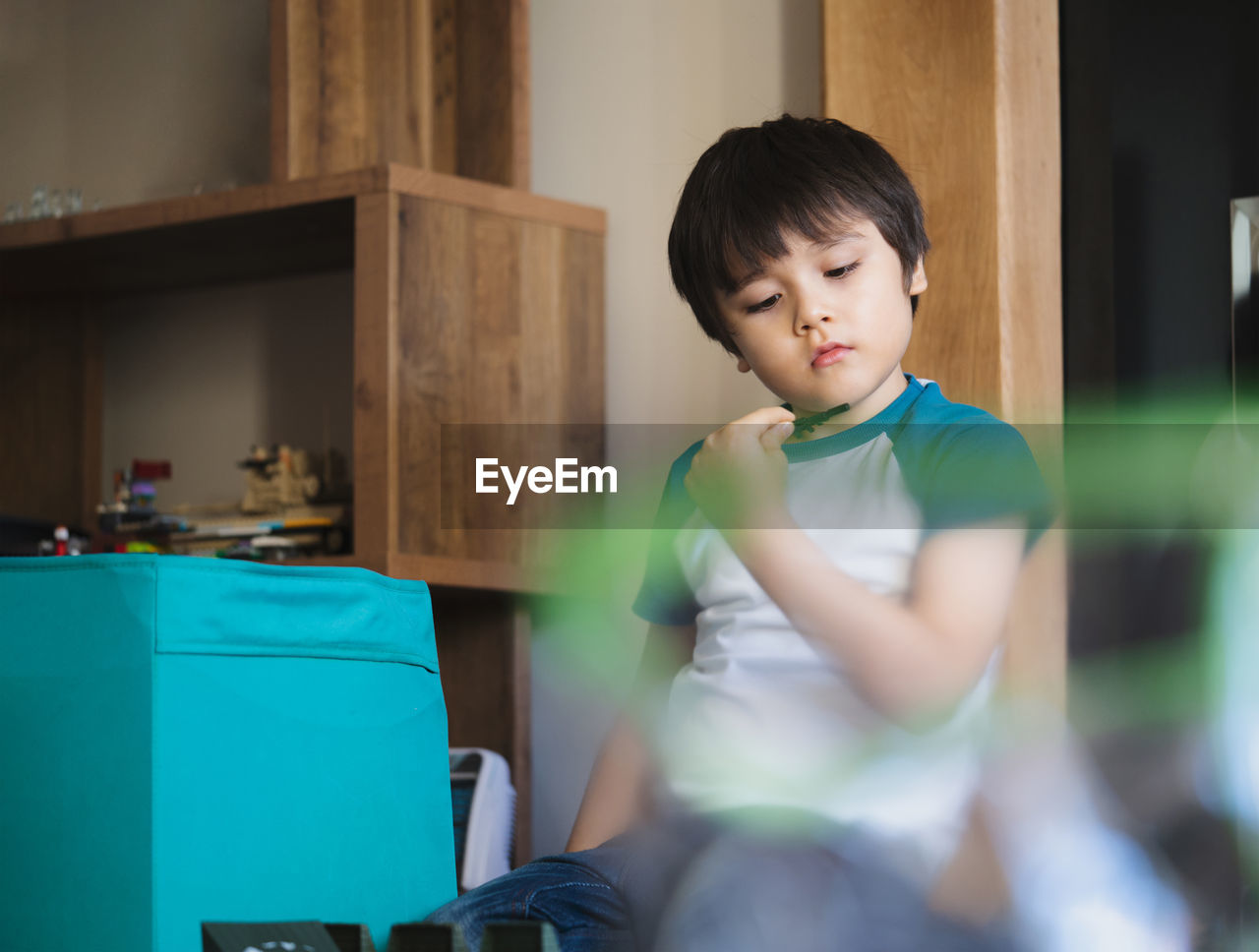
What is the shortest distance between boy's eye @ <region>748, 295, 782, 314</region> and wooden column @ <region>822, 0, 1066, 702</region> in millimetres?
663

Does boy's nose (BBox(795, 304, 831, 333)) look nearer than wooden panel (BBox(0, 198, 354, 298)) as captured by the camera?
Yes

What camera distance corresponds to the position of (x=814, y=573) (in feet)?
1.67

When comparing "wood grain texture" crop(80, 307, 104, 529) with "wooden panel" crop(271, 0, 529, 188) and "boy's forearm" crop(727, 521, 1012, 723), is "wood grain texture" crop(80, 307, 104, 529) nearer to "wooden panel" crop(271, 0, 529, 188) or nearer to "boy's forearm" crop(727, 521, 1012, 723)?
"wooden panel" crop(271, 0, 529, 188)

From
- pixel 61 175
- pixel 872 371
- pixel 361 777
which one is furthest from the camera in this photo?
pixel 61 175

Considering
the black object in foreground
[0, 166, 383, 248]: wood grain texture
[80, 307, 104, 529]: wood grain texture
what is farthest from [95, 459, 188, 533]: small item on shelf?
the black object in foreground

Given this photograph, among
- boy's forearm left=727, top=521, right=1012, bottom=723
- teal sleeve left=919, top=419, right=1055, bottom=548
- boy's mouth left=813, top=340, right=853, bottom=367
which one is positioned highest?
boy's mouth left=813, top=340, right=853, bottom=367

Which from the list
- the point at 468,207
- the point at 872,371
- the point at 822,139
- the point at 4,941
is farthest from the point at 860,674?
the point at 468,207

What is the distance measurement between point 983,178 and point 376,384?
2.04 feet

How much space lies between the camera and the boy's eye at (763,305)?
0.59 metres

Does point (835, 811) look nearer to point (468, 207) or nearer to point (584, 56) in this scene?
point (468, 207)

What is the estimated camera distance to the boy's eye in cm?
59

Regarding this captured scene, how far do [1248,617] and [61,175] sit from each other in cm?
204

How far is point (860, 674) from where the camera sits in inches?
19.6

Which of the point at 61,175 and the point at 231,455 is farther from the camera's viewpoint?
the point at 61,175
